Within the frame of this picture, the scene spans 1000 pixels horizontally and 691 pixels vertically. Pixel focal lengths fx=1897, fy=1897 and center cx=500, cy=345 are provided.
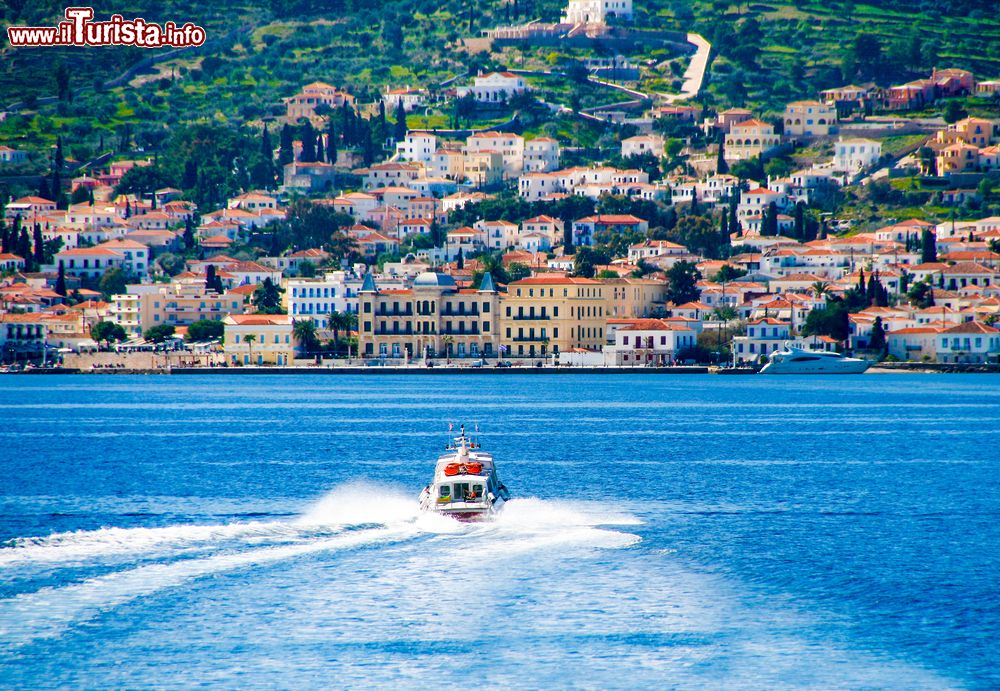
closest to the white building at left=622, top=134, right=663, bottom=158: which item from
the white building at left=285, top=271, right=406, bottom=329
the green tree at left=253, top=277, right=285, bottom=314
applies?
the white building at left=285, top=271, right=406, bottom=329

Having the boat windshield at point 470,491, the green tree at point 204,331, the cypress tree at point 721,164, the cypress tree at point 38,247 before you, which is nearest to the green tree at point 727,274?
the cypress tree at point 721,164

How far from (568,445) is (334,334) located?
260 ft

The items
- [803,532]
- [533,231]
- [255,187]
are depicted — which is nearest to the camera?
[803,532]

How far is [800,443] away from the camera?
61.6 meters

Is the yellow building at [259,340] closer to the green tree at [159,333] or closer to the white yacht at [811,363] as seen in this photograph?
the green tree at [159,333]

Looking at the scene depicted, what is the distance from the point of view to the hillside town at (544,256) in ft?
438

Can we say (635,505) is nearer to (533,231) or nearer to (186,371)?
(186,371)

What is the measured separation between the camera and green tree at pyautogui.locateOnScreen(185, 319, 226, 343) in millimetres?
139125

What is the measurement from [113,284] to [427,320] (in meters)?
34.5

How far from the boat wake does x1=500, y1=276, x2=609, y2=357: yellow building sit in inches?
3711

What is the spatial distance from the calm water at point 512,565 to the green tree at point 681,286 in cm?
7929

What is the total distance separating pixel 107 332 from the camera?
136250mm

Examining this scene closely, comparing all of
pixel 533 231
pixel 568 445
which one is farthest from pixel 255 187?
pixel 568 445

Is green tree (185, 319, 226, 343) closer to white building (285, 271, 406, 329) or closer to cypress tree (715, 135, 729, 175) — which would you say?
white building (285, 271, 406, 329)
